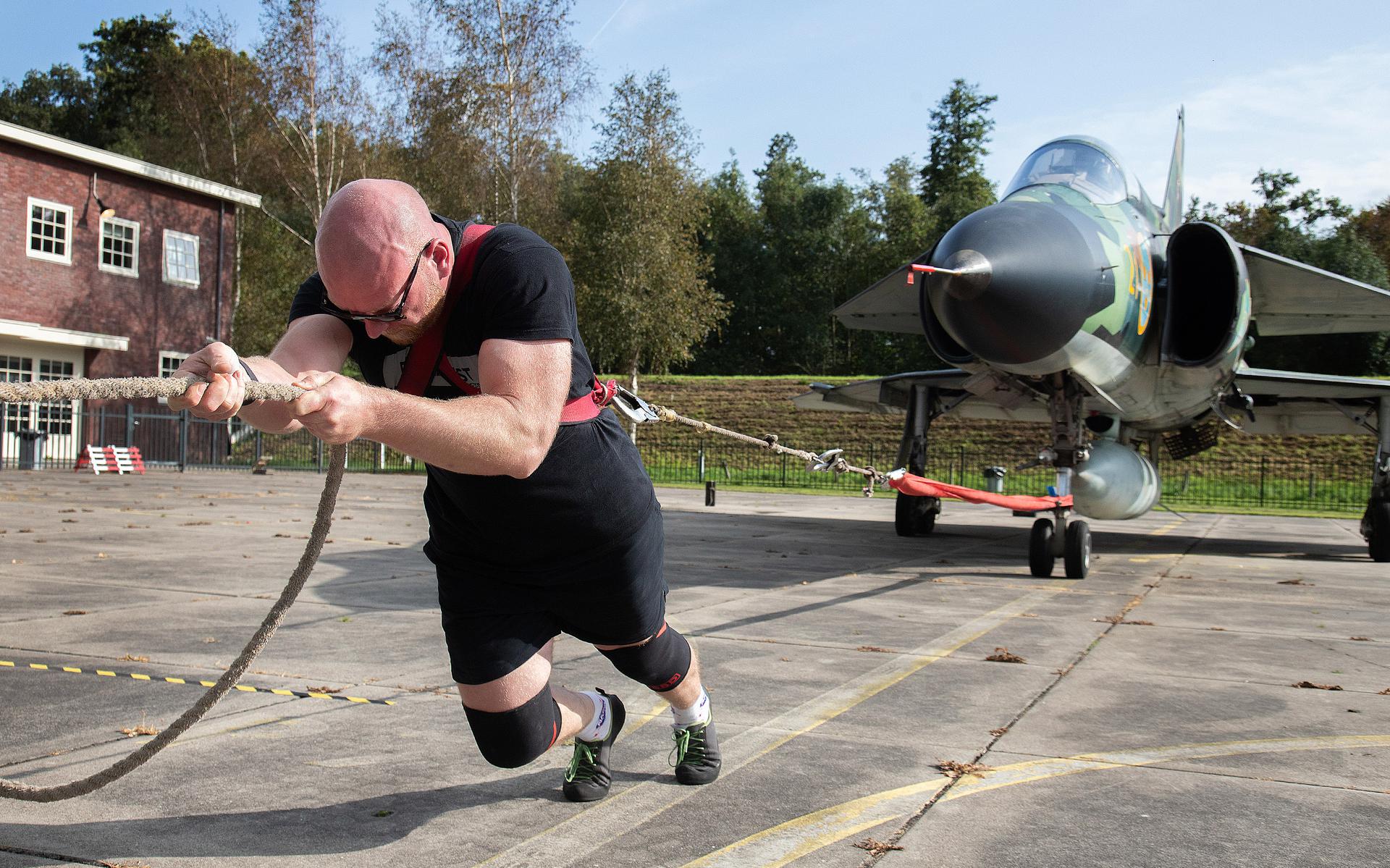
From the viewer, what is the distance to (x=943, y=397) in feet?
43.5

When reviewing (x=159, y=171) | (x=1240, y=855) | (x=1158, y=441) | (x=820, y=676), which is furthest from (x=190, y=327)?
(x=1240, y=855)

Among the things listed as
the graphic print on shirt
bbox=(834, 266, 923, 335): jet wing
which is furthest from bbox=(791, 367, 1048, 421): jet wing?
the graphic print on shirt

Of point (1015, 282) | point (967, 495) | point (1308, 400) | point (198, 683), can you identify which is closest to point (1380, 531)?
point (1308, 400)

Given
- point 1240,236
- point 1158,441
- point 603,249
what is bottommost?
point 1158,441

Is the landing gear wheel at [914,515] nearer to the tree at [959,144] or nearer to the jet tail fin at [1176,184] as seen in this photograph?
the jet tail fin at [1176,184]

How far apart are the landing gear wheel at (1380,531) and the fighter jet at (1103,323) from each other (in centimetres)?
2

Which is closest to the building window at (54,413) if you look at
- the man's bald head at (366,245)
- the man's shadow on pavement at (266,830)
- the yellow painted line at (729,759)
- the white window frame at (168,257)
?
the white window frame at (168,257)

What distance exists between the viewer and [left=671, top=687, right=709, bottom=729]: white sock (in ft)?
10.9

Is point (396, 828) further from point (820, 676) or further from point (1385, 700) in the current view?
point (1385, 700)

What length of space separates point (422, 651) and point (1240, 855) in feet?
12.4

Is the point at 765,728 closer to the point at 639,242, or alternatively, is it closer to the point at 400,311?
the point at 400,311

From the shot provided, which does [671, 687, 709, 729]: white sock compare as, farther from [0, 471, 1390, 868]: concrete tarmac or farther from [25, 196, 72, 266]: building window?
[25, 196, 72, 266]: building window

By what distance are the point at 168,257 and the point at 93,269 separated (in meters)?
2.45

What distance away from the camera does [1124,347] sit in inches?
345
